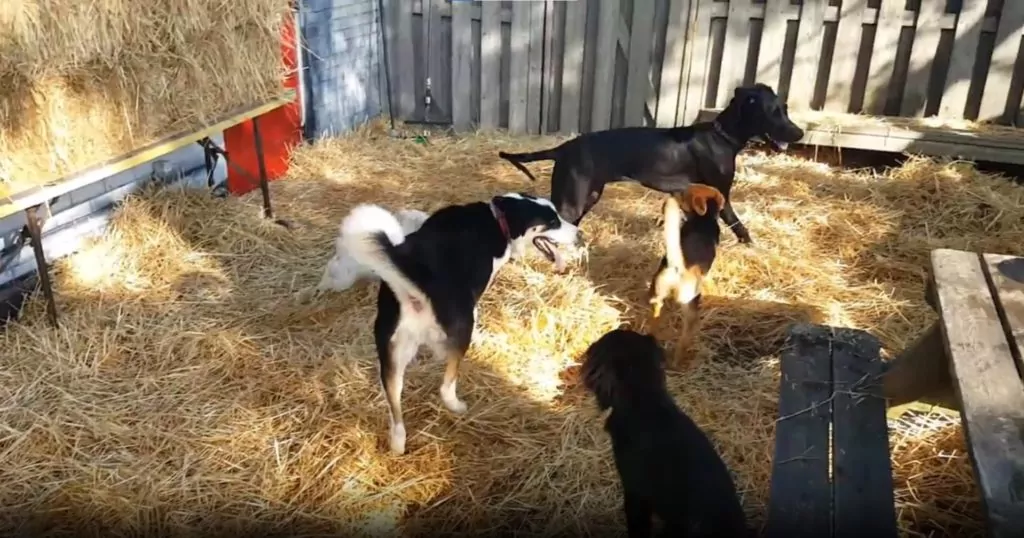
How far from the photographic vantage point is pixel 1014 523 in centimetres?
160

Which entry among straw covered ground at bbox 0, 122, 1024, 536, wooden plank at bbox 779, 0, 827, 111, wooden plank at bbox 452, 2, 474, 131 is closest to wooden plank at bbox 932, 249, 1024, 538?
straw covered ground at bbox 0, 122, 1024, 536

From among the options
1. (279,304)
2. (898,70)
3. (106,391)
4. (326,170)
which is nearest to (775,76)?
(898,70)

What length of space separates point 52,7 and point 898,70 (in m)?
5.97

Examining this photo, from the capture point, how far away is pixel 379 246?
8.98ft

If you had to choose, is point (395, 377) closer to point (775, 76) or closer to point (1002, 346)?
point (1002, 346)

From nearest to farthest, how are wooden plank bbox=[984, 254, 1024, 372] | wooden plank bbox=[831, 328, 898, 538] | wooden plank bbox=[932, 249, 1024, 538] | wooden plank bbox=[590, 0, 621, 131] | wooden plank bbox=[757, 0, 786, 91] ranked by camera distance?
wooden plank bbox=[932, 249, 1024, 538] < wooden plank bbox=[831, 328, 898, 538] < wooden plank bbox=[984, 254, 1024, 372] < wooden plank bbox=[757, 0, 786, 91] < wooden plank bbox=[590, 0, 621, 131]

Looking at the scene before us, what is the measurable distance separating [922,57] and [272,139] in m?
5.05

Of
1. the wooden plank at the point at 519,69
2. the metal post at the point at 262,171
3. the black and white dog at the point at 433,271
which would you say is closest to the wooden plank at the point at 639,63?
the wooden plank at the point at 519,69

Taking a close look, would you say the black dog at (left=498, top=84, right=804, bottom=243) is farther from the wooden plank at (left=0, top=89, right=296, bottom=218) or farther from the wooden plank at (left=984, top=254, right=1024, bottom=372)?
the wooden plank at (left=984, top=254, right=1024, bottom=372)

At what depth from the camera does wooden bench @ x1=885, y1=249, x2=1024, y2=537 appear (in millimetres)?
1727

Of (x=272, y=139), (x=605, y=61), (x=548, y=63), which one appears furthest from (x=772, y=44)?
(x=272, y=139)

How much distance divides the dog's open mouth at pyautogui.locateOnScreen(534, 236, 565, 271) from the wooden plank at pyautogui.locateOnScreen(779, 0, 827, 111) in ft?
12.6

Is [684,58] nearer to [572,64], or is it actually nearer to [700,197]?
[572,64]

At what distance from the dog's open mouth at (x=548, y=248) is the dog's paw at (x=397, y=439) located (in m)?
1.05
